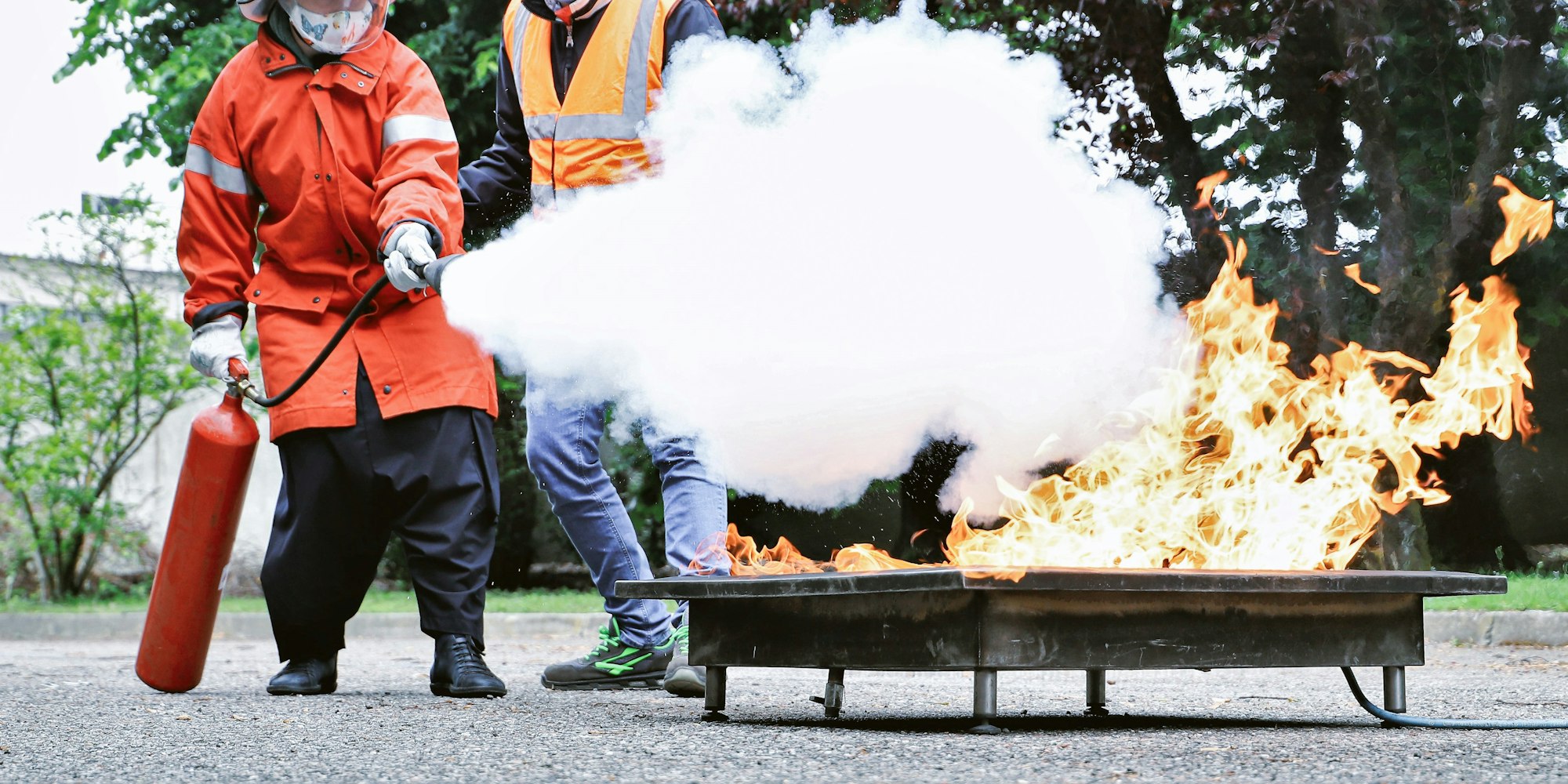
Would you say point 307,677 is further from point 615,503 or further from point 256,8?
point 256,8

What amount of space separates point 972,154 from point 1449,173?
22.0ft

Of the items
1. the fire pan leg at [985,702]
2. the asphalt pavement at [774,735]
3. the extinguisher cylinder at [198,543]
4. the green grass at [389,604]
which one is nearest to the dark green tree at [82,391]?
the green grass at [389,604]

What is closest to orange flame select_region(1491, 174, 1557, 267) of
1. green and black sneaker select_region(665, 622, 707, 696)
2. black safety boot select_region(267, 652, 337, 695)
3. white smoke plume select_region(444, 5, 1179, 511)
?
white smoke plume select_region(444, 5, 1179, 511)

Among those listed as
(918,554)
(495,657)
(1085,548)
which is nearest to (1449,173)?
(918,554)

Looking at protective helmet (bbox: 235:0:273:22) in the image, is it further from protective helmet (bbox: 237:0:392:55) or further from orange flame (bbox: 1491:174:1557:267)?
orange flame (bbox: 1491:174:1557:267)

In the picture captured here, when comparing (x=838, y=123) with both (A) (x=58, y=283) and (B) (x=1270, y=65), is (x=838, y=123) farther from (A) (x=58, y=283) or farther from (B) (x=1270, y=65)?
(A) (x=58, y=283)

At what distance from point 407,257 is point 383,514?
30.4 inches

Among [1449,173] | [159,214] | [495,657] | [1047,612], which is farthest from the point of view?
[159,214]

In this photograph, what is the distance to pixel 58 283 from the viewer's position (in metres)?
12.3

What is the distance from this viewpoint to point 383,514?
14.1ft

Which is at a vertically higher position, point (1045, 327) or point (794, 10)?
point (794, 10)

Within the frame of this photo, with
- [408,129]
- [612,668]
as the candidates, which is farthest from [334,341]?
[612,668]

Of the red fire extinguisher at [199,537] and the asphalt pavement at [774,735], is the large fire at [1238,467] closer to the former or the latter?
the asphalt pavement at [774,735]

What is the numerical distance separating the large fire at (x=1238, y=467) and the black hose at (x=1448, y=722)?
12.6 inches
